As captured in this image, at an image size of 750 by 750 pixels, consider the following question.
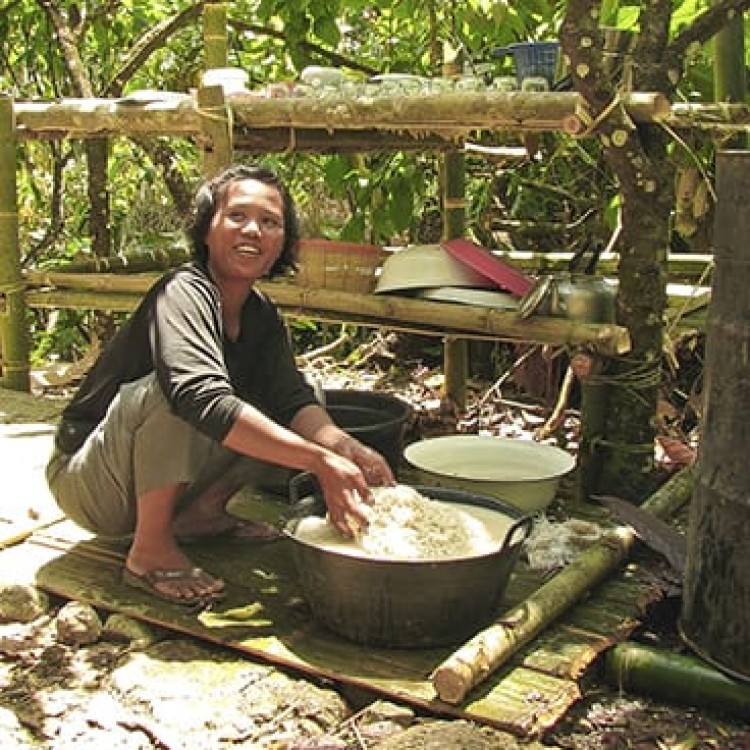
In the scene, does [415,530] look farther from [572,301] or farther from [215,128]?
[215,128]

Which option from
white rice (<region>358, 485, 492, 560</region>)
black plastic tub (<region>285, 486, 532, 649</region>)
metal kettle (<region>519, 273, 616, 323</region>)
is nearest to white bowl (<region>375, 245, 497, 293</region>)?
metal kettle (<region>519, 273, 616, 323</region>)

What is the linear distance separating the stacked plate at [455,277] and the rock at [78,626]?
1.90 metres

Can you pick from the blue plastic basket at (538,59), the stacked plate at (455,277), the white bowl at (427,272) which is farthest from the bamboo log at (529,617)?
the blue plastic basket at (538,59)

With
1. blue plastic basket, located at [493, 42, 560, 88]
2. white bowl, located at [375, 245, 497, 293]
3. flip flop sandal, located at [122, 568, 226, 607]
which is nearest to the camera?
flip flop sandal, located at [122, 568, 226, 607]

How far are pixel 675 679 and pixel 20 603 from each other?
1791mm

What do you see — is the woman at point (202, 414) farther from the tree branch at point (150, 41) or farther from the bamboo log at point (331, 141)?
the tree branch at point (150, 41)

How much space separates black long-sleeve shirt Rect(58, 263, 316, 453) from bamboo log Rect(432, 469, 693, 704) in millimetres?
810

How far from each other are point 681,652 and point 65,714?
1576 millimetres

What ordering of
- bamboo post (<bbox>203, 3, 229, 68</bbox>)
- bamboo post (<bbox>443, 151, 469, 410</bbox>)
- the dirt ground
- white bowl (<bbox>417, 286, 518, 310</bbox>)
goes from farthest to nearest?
1. bamboo post (<bbox>443, 151, 469, 410</bbox>)
2. bamboo post (<bbox>203, 3, 229, 68</bbox>)
3. white bowl (<bbox>417, 286, 518, 310</bbox>)
4. the dirt ground

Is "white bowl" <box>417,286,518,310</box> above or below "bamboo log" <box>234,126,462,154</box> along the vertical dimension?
below

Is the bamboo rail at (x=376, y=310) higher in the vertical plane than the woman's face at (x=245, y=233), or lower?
lower

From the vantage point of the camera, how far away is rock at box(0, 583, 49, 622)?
306 centimetres

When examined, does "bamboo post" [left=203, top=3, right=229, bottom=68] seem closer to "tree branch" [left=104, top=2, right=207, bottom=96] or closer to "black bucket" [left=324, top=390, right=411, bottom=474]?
"tree branch" [left=104, top=2, right=207, bottom=96]

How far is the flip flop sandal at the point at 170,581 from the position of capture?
3.00 metres
